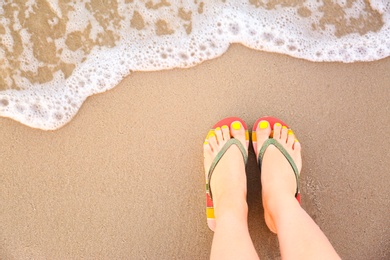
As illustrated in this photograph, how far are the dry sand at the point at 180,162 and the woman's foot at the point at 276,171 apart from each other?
0.08 metres

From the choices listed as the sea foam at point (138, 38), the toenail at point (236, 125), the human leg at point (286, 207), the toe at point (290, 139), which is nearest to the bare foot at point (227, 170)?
the toenail at point (236, 125)

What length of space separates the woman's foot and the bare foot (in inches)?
3.7

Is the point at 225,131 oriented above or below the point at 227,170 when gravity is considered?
above

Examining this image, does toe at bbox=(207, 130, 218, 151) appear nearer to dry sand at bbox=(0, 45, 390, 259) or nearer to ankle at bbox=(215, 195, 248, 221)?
dry sand at bbox=(0, 45, 390, 259)

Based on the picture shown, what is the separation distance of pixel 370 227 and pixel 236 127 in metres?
0.79

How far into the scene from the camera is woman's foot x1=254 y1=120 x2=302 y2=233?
1.87 meters

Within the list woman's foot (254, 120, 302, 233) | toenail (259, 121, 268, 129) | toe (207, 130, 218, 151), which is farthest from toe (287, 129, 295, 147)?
toe (207, 130, 218, 151)

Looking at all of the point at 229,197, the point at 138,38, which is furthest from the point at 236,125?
the point at 138,38

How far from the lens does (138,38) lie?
217cm

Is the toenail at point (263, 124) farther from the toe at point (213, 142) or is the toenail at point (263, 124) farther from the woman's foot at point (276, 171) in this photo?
the toe at point (213, 142)

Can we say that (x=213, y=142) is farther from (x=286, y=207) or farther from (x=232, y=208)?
(x=286, y=207)

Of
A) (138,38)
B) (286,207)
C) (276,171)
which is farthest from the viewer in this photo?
(138,38)

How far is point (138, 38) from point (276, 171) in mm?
956

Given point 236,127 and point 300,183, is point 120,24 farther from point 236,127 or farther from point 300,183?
point 300,183
